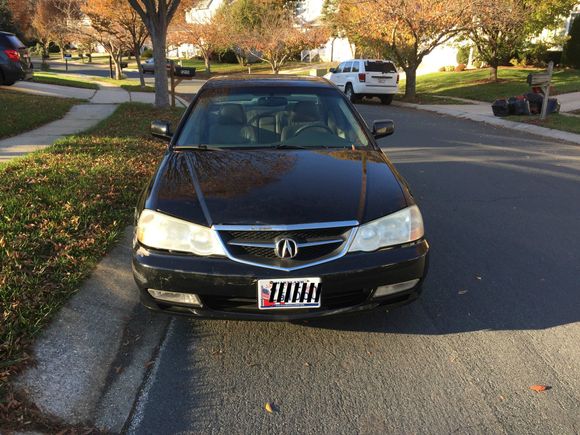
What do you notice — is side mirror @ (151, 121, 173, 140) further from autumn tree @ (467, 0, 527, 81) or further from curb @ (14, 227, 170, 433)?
autumn tree @ (467, 0, 527, 81)

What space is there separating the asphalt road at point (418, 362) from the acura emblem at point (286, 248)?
2.28ft

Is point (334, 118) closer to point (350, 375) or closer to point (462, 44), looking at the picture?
point (350, 375)

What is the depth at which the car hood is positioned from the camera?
2873 mm

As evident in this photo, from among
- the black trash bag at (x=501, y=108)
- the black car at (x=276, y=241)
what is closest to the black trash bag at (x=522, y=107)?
the black trash bag at (x=501, y=108)

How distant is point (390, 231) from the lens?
2943mm

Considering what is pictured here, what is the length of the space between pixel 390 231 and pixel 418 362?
0.80 m

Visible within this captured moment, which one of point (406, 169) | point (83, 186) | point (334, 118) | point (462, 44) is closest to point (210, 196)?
point (334, 118)

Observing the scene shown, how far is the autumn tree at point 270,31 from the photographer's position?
39062mm

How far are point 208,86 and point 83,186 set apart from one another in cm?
186

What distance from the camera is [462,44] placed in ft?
112

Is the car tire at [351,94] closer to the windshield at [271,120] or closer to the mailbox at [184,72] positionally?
the mailbox at [184,72]

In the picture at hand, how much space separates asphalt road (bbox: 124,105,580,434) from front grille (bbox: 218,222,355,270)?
0.66 metres

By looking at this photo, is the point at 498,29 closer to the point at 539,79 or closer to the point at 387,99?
the point at 387,99

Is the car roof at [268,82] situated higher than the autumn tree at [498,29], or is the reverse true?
the autumn tree at [498,29]
